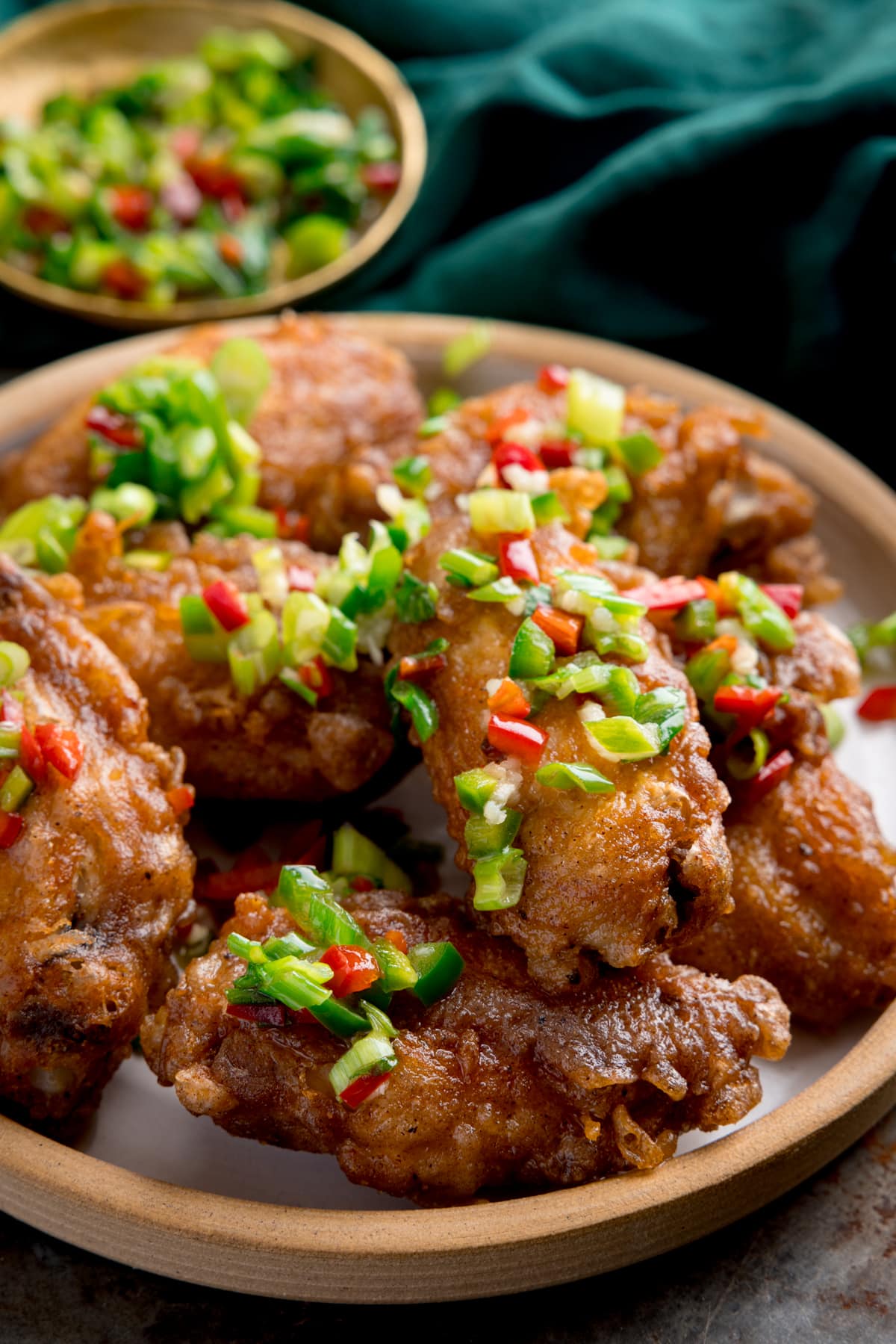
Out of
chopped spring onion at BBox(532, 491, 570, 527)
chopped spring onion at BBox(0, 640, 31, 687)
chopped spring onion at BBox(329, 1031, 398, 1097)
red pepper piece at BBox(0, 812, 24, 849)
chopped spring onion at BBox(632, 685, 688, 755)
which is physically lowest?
red pepper piece at BBox(0, 812, 24, 849)

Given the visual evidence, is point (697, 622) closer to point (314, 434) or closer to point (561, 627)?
point (561, 627)

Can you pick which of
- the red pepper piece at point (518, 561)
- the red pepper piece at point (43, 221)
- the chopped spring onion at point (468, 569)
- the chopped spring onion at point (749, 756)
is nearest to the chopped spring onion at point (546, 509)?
the red pepper piece at point (518, 561)

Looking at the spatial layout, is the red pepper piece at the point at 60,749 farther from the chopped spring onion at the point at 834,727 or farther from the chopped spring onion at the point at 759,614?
the chopped spring onion at the point at 834,727

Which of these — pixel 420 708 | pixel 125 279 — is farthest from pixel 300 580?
pixel 125 279

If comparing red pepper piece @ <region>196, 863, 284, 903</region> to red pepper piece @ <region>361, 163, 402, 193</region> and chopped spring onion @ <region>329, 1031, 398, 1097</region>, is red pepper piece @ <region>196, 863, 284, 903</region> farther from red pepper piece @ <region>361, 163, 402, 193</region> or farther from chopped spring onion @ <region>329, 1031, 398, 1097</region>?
red pepper piece @ <region>361, 163, 402, 193</region>

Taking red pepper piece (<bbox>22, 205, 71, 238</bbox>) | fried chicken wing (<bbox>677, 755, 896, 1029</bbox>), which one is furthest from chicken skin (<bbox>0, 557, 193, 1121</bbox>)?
red pepper piece (<bbox>22, 205, 71, 238</bbox>)

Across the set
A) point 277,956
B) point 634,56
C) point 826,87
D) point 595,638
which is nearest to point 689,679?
point 595,638
